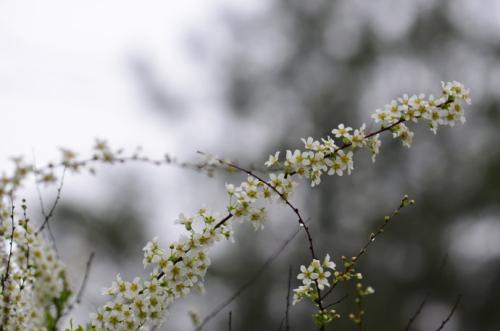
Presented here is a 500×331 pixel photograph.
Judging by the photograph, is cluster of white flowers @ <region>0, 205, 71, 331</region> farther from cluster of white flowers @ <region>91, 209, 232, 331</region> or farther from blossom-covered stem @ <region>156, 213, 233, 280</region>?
blossom-covered stem @ <region>156, 213, 233, 280</region>

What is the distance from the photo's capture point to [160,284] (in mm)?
2316

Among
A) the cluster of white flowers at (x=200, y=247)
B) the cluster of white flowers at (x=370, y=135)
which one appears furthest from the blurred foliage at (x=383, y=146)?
the cluster of white flowers at (x=370, y=135)

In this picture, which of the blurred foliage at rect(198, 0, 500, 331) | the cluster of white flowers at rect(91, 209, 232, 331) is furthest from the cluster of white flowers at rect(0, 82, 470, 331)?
the blurred foliage at rect(198, 0, 500, 331)

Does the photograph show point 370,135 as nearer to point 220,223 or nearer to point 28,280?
point 220,223

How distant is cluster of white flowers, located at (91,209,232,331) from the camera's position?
2.28 m

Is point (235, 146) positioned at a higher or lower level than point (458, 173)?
higher

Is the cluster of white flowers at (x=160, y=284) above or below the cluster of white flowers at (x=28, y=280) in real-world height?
below

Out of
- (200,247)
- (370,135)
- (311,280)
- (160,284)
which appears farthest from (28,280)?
(370,135)

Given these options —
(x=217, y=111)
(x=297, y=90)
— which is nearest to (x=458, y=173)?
(x=297, y=90)

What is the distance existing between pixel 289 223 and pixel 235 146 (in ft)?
7.85

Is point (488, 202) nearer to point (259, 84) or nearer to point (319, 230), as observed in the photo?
point (319, 230)

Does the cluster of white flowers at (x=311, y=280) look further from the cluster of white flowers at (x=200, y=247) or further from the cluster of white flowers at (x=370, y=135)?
the cluster of white flowers at (x=370, y=135)

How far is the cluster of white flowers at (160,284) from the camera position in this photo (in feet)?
7.49

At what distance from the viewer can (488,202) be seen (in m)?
14.0
